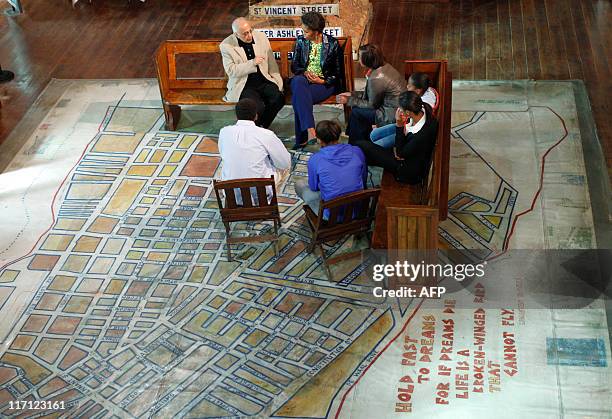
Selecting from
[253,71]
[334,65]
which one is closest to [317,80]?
[334,65]

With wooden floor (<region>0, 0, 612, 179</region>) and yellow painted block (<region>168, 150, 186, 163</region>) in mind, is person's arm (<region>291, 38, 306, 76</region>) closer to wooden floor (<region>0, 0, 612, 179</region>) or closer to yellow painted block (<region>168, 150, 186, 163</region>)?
yellow painted block (<region>168, 150, 186, 163</region>)

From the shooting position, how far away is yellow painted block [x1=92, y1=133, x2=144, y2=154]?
26.9ft

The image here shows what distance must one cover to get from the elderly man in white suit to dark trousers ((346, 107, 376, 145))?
869 millimetres

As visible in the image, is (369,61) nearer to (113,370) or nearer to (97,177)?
(97,177)

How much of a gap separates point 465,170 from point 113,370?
3.44 meters

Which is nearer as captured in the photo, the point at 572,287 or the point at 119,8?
the point at 572,287

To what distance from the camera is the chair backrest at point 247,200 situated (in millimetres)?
6250

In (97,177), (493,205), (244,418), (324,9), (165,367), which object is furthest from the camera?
(324,9)

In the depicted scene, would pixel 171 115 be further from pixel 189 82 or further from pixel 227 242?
pixel 227 242

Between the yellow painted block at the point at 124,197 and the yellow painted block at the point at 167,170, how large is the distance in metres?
0.19

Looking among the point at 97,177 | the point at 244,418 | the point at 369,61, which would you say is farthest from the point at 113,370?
the point at 369,61

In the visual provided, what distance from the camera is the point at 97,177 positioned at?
783cm

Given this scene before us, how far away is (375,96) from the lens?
736 cm

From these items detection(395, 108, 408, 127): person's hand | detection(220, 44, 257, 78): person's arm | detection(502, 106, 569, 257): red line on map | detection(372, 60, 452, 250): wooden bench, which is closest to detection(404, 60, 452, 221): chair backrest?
detection(372, 60, 452, 250): wooden bench
